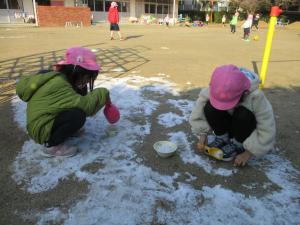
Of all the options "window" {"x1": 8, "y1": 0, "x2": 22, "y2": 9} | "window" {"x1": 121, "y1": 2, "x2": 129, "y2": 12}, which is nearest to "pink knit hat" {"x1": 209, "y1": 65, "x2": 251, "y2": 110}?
"window" {"x1": 8, "y1": 0, "x2": 22, "y2": 9}

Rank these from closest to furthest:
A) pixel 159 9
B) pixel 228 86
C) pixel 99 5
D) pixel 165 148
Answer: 1. pixel 228 86
2. pixel 165 148
3. pixel 99 5
4. pixel 159 9

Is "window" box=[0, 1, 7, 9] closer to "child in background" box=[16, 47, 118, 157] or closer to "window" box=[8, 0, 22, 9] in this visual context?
"window" box=[8, 0, 22, 9]

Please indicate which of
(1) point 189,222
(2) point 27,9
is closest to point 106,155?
(1) point 189,222

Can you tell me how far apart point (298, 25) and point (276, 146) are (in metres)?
27.4

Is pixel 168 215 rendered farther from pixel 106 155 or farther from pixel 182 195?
pixel 106 155

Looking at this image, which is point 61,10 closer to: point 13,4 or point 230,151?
point 13,4

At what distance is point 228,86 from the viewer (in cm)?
184

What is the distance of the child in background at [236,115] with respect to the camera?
1.88 metres

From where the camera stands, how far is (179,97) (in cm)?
406

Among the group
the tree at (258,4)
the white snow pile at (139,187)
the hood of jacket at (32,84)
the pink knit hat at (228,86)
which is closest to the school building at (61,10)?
the tree at (258,4)

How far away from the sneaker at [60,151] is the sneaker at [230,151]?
4.19ft

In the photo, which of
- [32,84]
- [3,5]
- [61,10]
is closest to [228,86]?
[32,84]

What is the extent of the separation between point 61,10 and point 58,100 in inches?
768

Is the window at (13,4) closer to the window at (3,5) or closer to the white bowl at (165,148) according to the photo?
the window at (3,5)
